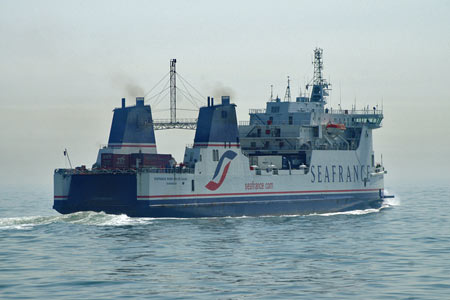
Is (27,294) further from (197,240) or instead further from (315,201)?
(315,201)

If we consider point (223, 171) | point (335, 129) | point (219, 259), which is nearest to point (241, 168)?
point (223, 171)

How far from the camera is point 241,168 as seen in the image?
59.8 m

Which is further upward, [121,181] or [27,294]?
[121,181]

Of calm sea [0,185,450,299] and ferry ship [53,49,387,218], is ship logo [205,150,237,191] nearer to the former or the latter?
ferry ship [53,49,387,218]

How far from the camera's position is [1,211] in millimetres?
74875

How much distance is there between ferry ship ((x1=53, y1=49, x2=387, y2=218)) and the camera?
54.3m

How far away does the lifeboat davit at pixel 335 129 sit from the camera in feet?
231

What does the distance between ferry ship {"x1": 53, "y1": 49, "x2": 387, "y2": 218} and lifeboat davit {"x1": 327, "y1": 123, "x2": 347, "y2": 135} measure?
0.14 m

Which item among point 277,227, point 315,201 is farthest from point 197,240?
point 315,201

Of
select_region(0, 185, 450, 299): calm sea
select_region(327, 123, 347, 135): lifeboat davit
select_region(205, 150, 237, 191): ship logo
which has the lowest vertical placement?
select_region(0, 185, 450, 299): calm sea

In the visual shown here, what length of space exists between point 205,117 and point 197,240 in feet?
53.2

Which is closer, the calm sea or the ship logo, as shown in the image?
the calm sea

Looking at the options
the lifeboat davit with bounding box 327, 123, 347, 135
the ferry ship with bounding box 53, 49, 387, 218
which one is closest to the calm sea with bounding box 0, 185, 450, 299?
the ferry ship with bounding box 53, 49, 387, 218

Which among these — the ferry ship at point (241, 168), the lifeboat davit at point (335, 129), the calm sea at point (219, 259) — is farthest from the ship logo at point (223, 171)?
the lifeboat davit at point (335, 129)
